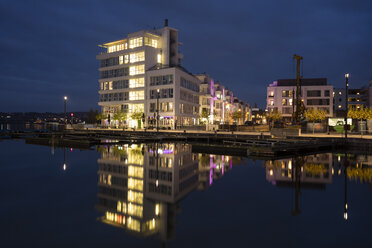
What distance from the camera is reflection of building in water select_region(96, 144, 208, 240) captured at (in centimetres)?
911

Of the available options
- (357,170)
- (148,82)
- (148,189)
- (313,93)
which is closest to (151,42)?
(148,82)

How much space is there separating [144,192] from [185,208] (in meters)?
3.00

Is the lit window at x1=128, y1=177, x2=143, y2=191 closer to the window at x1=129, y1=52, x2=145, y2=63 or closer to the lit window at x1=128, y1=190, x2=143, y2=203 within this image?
the lit window at x1=128, y1=190, x2=143, y2=203

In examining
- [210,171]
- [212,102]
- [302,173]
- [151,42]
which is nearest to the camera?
[302,173]

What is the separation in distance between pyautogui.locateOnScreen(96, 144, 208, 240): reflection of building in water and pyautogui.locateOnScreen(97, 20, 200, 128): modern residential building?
1889 inches

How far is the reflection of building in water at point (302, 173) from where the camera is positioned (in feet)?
49.1

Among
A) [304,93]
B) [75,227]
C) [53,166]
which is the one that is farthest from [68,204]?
[304,93]

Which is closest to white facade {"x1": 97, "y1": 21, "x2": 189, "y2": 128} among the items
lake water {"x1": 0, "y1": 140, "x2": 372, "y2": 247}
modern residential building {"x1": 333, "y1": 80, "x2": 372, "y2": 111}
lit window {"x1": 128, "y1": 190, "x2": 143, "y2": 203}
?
A: lake water {"x1": 0, "y1": 140, "x2": 372, "y2": 247}

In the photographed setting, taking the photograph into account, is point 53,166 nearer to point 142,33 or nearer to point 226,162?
point 226,162

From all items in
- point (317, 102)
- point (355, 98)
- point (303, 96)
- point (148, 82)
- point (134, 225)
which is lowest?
point (134, 225)

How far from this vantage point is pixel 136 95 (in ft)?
253

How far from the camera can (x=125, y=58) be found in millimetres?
79000

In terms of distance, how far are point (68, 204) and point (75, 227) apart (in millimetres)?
2736

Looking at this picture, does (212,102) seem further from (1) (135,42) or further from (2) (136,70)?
(1) (135,42)
